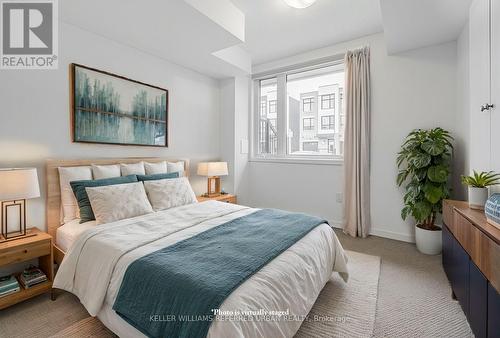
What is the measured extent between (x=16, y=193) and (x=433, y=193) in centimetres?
391

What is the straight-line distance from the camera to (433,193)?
2.72 m

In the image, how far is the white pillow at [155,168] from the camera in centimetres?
304

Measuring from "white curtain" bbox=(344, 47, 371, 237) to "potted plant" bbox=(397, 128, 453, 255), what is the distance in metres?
0.53

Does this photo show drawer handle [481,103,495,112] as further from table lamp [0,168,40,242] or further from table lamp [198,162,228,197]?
table lamp [0,168,40,242]

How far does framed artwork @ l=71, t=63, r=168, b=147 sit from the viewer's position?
8.52 feet

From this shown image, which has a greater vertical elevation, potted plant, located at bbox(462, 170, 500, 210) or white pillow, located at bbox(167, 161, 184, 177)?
white pillow, located at bbox(167, 161, 184, 177)

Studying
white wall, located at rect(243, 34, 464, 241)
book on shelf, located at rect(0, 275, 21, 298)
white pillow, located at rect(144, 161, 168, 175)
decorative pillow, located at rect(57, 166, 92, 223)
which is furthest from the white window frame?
book on shelf, located at rect(0, 275, 21, 298)

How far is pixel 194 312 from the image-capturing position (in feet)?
3.63

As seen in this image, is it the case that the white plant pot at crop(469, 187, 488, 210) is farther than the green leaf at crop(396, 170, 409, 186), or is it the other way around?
the green leaf at crop(396, 170, 409, 186)

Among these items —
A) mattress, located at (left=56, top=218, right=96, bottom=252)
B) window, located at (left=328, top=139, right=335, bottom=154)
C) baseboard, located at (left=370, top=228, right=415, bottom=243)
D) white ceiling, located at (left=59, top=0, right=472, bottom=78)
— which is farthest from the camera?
window, located at (left=328, top=139, right=335, bottom=154)

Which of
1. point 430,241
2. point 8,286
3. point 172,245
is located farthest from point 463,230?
point 8,286

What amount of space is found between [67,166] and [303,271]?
2.43 meters

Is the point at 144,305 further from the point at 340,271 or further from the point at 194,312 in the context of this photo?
the point at 340,271

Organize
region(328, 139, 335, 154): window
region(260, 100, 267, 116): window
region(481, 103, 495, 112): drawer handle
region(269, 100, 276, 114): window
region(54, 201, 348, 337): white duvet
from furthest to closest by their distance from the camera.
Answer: region(260, 100, 267, 116): window → region(269, 100, 276, 114): window → region(328, 139, 335, 154): window → region(481, 103, 495, 112): drawer handle → region(54, 201, 348, 337): white duvet
